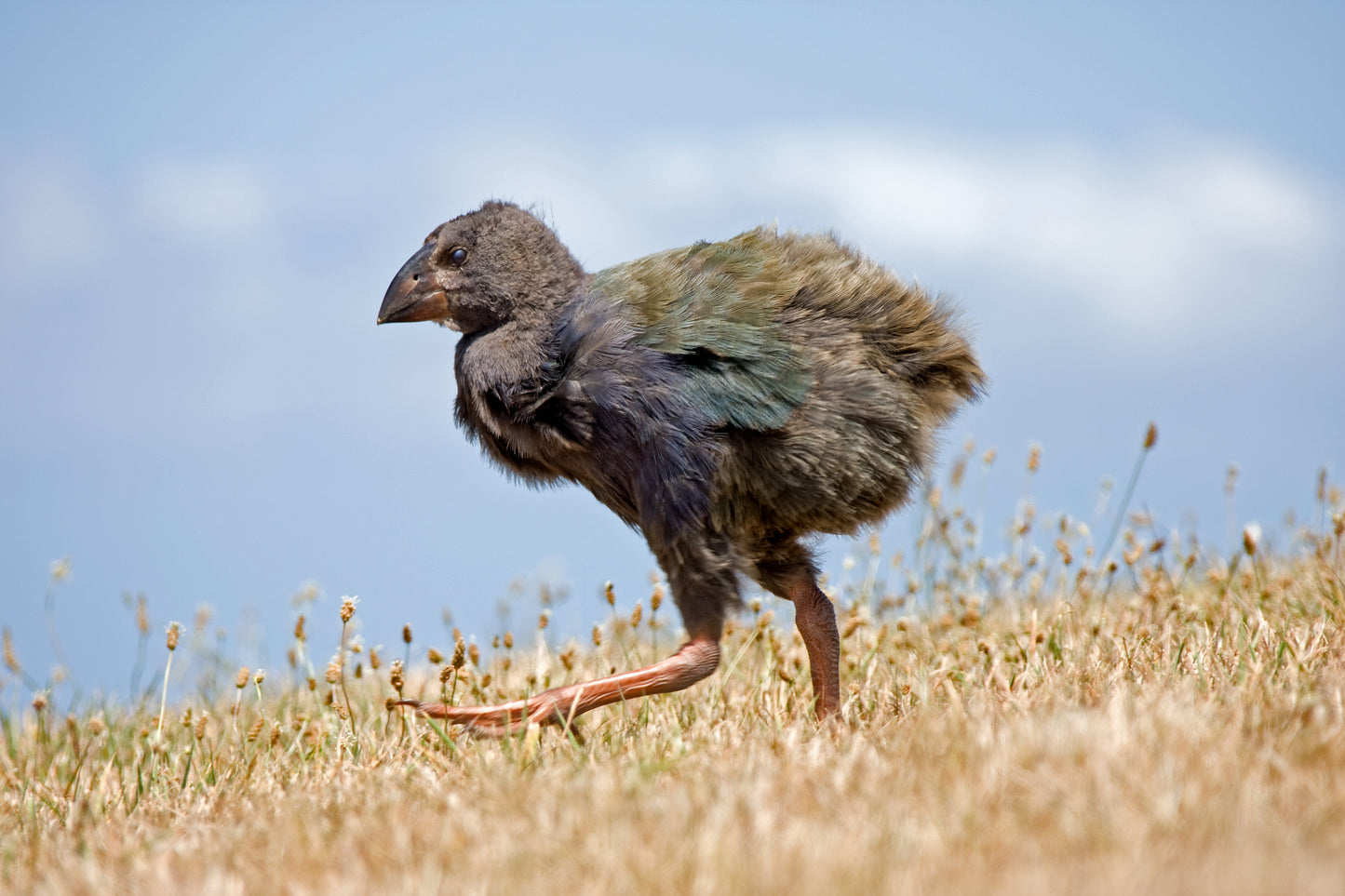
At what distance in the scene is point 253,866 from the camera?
9.75ft

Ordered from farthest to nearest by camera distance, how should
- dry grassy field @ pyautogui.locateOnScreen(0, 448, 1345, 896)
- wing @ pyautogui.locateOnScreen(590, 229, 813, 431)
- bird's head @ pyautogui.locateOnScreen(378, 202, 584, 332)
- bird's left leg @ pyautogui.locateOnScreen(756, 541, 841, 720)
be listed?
1. bird's left leg @ pyautogui.locateOnScreen(756, 541, 841, 720)
2. bird's head @ pyautogui.locateOnScreen(378, 202, 584, 332)
3. wing @ pyautogui.locateOnScreen(590, 229, 813, 431)
4. dry grassy field @ pyautogui.locateOnScreen(0, 448, 1345, 896)

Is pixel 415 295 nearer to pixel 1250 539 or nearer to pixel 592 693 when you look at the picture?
pixel 592 693

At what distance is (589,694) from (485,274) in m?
1.61

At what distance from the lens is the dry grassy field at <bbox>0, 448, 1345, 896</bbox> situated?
249cm

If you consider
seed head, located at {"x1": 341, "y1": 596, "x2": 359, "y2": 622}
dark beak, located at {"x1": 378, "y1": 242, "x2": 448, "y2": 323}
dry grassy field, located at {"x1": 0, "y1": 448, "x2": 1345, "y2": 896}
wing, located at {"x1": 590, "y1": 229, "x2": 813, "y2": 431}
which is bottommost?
dry grassy field, located at {"x1": 0, "y1": 448, "x2": 1345, "y2": 896}

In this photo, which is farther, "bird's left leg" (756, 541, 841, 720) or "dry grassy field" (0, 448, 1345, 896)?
"bird's left leg" (756, 541, 841, 720)

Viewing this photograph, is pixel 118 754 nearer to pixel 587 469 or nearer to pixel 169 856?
pixel 169 856

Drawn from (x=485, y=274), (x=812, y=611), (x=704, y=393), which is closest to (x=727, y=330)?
(x=704, y=393)

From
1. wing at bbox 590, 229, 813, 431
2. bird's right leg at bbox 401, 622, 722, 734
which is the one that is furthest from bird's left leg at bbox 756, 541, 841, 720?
wing at bbox 590, 229, 813, 431

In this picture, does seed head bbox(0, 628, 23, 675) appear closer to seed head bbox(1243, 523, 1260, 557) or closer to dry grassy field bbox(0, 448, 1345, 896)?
dry grassy field bbox(0, 448, 1345, 896)

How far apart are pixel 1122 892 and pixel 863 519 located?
94.9 inches

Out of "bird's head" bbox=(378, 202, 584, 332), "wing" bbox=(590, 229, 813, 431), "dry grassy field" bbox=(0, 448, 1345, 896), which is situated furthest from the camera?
"bird's head" bbox=(378, 202, 584, 332)

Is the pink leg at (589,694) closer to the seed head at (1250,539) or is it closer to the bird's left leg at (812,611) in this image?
the bird's left leg at (812,611)

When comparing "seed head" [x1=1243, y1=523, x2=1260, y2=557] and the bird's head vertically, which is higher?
the bird's head
